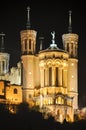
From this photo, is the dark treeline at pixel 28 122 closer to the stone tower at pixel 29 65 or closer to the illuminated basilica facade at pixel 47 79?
the illuminated basilica facade at pixel 47 79


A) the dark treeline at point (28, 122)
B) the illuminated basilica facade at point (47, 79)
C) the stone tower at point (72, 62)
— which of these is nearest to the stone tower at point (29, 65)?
the illuminated basilica facade at point (47, 79)

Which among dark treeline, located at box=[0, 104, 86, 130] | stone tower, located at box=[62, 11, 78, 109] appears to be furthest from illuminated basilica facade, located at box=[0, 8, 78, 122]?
dark treeline, located at box=[0, 104, 86, 130]

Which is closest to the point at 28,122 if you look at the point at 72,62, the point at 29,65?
the point at 29,65

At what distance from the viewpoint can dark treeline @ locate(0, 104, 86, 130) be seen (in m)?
146

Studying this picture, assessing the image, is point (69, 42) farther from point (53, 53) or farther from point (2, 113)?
point (2, 113)

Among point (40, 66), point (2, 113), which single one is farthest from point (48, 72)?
point (2, 113)

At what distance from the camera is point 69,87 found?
164 m

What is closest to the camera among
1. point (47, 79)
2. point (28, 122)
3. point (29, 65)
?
point (28, 122)

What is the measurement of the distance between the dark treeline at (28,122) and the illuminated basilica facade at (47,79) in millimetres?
3106

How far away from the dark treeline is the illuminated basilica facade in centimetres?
311

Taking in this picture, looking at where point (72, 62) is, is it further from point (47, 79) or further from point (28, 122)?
point (28, 122)

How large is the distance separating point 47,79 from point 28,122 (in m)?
12.3

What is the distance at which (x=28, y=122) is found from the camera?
150 m

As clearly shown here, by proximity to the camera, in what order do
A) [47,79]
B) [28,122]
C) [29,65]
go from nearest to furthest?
[28,122], [47,79], [29,65]
